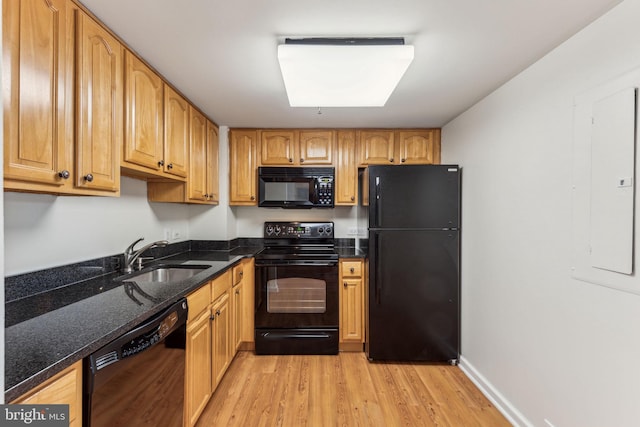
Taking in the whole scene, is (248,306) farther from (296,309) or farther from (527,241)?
(527,241)

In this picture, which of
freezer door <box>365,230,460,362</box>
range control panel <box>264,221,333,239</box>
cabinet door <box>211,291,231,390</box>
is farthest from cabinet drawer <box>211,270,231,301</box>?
freezer door <box>365,230,460,362</box>

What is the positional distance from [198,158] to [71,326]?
5.43 ft

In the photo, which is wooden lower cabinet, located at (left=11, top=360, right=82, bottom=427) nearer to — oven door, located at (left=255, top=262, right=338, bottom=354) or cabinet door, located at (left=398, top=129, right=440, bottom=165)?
oven door, located at (left=255, top=262, right=338, bottom=354)

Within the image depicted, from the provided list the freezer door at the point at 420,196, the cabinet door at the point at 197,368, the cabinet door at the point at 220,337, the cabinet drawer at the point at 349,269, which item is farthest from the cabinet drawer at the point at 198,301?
the freezer door at the point at 420,196

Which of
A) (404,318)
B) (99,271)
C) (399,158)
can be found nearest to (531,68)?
(399,158)

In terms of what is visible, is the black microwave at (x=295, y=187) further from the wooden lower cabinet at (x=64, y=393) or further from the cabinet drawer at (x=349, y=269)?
the wooden lower cabinet at (x=64, y=393)

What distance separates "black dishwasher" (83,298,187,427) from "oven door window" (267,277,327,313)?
1.15m

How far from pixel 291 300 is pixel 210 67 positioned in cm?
195

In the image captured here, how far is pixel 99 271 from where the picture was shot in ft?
5.74

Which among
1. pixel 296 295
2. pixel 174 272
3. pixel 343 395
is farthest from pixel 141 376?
pixel 296 295

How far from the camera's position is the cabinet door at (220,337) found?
1.95 m

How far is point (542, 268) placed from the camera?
5.33 ft

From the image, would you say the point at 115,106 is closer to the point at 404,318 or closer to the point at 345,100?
the point at 345,100

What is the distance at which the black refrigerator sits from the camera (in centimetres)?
246
